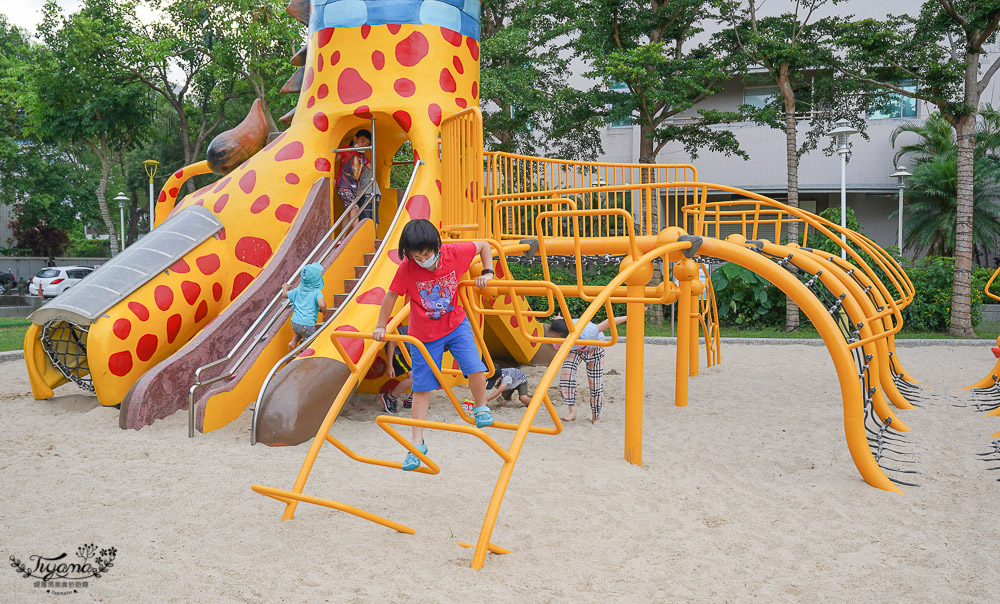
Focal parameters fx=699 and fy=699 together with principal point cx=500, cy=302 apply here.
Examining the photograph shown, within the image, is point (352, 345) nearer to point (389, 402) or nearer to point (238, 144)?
point (389, 402)

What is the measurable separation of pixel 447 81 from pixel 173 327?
13.3 feet

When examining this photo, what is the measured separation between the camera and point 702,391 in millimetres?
8242

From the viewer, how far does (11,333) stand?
48.3ft

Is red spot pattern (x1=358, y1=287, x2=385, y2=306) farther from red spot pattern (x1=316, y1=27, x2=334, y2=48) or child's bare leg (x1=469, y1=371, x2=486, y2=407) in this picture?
red spot pattern (x1=316, y1=27, x2=334, y2=48)

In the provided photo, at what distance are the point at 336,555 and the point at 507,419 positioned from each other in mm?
3416

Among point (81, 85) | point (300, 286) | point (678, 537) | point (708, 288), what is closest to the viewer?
point (678, 537)

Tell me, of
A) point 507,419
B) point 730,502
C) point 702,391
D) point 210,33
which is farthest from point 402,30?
point 210,33

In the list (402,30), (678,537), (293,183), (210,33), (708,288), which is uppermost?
(210,33)

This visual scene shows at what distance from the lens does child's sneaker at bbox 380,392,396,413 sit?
22.3 feet

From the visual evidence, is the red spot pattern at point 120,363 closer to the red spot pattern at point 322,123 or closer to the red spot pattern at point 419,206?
the red spot pattern at point 419,206

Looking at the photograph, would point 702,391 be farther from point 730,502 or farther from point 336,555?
point 336,555

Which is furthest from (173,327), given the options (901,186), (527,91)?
(901,186)

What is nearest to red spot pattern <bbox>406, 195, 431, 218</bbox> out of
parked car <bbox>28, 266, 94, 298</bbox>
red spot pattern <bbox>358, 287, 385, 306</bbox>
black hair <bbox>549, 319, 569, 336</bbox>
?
red spot pattern <bbox>358, 287, 385, 306</bbox>

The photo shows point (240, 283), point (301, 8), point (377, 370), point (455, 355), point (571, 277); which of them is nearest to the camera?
point (455, 355)
